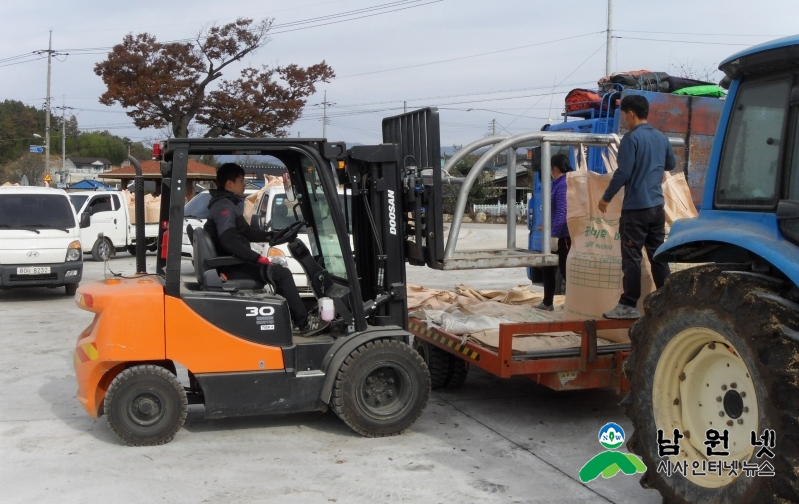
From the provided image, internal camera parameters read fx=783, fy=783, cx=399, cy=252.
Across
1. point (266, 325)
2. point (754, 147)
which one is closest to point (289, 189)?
point (266, 325)

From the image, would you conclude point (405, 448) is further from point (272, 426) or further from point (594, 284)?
point (594, 284)

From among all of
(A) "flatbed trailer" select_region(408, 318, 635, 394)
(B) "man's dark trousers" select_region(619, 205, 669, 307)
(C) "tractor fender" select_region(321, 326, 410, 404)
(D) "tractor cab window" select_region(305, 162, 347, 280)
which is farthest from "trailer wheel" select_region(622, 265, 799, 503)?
(D) "tractor cab window" select_region(305, 162, 347, 280)

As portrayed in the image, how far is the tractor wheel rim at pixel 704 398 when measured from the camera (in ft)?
11.9

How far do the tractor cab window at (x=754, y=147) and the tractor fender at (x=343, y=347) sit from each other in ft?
8.50

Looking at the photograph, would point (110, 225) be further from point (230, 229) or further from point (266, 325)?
point (266, 325)

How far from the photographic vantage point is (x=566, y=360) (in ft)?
18.7

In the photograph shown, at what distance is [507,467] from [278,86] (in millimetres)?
25552

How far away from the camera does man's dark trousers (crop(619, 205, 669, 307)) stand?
18.7 ft

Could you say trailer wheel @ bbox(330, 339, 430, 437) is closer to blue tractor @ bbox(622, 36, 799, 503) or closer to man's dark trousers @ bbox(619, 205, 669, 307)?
man's dark trousers @ bbox(619, 205, 669, 307)

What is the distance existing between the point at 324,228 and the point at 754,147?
134 inches

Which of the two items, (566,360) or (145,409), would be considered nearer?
(145,409)

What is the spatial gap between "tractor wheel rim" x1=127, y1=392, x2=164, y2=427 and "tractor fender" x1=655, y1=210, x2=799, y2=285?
139 inches

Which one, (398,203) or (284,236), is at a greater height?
(398,203)

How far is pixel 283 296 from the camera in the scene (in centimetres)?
593
